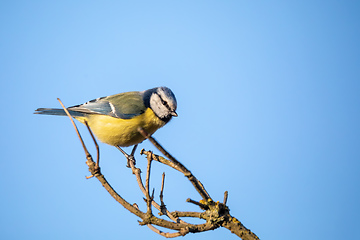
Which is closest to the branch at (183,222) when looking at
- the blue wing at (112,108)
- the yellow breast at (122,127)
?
the yellow breast at (122,127)

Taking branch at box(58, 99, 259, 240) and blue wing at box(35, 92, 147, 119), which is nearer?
branch at box(58, 99, 259, 240)

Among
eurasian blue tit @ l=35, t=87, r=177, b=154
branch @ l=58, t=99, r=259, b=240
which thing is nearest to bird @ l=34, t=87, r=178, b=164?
eurasian blue tit @ l=35, t=87, r=177, b=154

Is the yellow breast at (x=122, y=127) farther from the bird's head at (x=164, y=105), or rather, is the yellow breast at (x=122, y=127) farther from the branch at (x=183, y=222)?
the branch at (x=183, y=222)

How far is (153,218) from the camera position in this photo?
5.67ft

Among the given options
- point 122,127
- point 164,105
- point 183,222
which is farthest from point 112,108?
point 183,222

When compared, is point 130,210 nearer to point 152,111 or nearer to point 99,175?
point 99,175

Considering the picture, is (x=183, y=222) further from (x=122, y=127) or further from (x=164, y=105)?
(x=164, y=105)

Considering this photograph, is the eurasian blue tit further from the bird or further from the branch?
the branch

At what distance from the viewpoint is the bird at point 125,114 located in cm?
422

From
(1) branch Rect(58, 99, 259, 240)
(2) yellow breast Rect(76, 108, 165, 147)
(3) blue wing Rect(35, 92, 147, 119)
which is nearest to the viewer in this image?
(1) branch Rect(58, 99, 259, 240)

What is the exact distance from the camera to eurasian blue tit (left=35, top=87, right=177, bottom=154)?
4.22 meters

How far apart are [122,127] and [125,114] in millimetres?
181

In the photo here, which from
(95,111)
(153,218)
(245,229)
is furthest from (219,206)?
(95,111)

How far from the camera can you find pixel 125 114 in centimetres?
428
